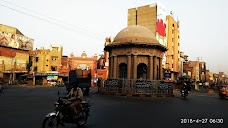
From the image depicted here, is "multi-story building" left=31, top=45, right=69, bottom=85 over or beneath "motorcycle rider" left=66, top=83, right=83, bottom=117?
over

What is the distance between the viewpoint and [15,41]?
66.5 m

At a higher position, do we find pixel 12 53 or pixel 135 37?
pixel 12 53

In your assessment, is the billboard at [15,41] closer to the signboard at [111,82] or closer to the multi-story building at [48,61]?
the multi-story building at [48,61]

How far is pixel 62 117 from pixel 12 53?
220 feet

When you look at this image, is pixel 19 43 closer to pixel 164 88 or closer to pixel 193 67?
pixel 164 88

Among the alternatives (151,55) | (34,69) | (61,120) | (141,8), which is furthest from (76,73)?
(34,69)

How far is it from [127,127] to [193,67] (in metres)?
88.1

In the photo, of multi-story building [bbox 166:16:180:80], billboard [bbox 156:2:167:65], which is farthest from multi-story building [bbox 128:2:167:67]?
multi-story building [bbox 166:16:180:80]

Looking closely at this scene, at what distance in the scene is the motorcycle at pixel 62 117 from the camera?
6492 millimetres

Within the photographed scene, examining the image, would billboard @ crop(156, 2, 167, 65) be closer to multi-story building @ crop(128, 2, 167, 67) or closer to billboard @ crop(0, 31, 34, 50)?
multi-story building @ crop(128, 2, 167, 67)

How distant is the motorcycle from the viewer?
6492mm

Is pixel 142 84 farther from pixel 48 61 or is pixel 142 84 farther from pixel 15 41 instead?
pixel 15 41

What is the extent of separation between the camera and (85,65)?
6425 cm

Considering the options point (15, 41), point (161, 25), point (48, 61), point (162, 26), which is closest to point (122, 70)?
point (161, 25)
